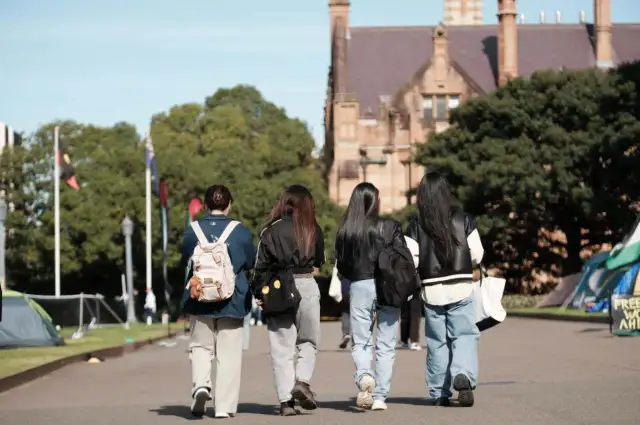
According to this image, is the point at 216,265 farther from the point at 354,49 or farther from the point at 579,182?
the point at 354,49

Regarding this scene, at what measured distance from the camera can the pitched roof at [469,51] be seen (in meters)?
97.0

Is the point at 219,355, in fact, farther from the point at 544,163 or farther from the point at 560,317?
the point at 544,163

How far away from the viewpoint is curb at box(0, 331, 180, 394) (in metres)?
18.5

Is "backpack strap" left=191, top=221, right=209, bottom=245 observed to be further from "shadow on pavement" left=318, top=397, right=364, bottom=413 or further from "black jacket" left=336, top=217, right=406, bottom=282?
"shadow on pavement" left=318, top=397, right=364, bottom=413

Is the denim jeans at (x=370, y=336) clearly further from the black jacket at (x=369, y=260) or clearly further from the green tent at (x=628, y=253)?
the green tent at (x=628, y=253)

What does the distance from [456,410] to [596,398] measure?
140 centimetres

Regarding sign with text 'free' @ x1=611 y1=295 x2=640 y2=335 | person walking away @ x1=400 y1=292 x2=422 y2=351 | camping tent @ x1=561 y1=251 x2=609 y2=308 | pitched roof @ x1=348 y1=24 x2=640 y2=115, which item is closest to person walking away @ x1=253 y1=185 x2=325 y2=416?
person walking away @ x1=400 y1=292 x2=422 y2=351

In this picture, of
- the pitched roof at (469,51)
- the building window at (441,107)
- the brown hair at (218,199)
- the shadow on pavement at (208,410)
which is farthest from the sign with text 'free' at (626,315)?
the pitched roof at (469,51)

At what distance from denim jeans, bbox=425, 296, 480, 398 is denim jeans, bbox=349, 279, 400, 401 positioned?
0.31m

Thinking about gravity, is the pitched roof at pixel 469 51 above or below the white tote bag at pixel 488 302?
above

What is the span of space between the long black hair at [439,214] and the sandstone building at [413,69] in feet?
258

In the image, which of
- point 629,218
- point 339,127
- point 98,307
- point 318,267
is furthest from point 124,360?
point 339,127

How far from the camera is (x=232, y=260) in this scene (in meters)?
13.0

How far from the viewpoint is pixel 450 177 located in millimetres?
68438
